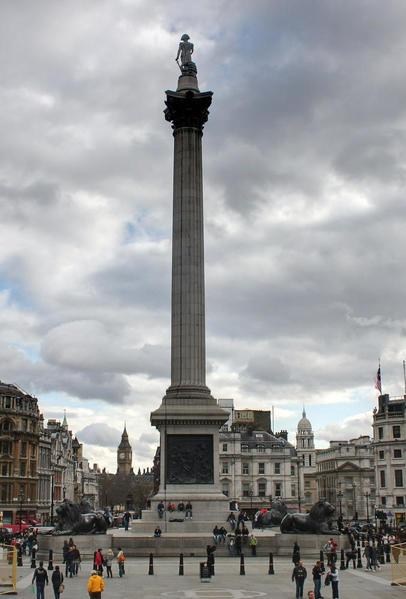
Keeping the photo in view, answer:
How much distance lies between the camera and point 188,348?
165 ft

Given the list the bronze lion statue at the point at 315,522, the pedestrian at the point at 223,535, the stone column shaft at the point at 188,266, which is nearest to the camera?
the pedestrian at the point at 223,535

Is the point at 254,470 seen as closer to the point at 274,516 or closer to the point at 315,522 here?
the point at 274,516

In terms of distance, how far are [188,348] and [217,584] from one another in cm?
2368

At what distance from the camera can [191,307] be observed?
5088cm

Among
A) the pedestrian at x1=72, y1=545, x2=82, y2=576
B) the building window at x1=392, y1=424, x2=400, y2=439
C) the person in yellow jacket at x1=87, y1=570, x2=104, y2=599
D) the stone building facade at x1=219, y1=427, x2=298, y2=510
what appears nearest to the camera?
the person in yellow jacket at x1=87, y1=570, x2=104, y2=599

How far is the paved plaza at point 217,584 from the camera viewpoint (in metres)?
25.4

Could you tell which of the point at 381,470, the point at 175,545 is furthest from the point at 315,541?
the point at 381,470

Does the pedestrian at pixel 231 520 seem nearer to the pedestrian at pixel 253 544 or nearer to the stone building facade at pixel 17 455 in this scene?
the pedestrian at pixel 253 544

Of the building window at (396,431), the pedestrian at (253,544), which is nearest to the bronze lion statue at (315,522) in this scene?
the pedestrian at (253,544)

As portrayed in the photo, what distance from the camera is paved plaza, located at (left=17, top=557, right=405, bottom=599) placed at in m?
25.4

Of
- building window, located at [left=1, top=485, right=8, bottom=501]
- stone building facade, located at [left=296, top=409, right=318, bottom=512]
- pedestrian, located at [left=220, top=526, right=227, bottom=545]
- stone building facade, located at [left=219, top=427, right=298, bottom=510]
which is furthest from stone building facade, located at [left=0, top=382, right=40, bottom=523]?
stone building facade, located at [left=296, top=409, right=318, bottom=512]

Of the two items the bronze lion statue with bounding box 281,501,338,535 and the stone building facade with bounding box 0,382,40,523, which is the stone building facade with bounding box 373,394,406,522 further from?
the bronze lion statue with bounding box 281,501,338,535

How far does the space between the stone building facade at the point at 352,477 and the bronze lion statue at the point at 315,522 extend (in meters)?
93.2

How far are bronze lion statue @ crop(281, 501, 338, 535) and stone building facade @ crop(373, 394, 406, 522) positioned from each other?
44.9m
